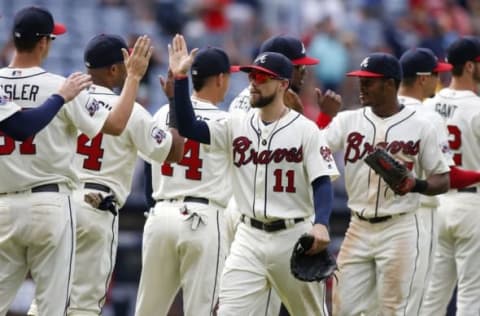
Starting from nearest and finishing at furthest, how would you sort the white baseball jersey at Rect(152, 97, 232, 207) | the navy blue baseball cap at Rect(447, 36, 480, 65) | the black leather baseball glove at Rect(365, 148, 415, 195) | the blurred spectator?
1. the black leather baseball glove at Rect(365, 148, 415, 195)
2. the white baseball jersey at Rect(152, 97, 232, 207)
3. the navy blue baseball cap at Rect(447, 36, 480, 65)
4. the blurred spectator

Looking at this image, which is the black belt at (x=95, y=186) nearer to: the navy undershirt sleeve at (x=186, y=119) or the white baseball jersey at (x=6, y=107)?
the navy undershirt sleeve at (x=186, y=119)

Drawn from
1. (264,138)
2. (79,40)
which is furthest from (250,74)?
(79,40)

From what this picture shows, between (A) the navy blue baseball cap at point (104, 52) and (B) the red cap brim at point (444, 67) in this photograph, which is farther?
(B) the red cap brim at point (444, 67)

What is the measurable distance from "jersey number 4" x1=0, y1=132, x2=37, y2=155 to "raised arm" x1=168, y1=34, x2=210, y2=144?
1.07m

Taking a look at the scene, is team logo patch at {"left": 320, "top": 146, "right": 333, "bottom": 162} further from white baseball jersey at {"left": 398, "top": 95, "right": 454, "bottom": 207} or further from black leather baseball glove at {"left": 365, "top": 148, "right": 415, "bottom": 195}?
white baseball jersey at {"left": 398, "top": 95, "right": 454, "bottom": 207}

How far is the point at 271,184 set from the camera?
32.9 ft

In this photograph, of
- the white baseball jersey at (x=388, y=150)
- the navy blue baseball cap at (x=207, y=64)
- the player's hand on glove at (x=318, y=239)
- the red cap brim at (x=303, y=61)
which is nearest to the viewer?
the player's hand on glove at (x=318, y=239)

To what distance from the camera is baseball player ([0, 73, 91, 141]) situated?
8.94 meters

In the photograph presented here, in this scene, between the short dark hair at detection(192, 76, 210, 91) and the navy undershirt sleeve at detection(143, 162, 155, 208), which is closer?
the short dark hair at detection(192, 76, 210, 91)

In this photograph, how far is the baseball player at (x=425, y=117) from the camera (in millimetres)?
10828

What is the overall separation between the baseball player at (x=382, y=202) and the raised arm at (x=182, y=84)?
154cm

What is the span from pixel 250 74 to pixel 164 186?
1.22 metres

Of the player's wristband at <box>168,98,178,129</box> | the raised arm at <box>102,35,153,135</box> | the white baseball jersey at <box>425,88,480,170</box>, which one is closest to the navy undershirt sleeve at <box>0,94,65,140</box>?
the raised arm at <box>102,35,153,135</box>

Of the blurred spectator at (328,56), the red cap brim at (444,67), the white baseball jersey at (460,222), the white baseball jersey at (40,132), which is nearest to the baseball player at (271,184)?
the white baseball jersey at (40,132)
